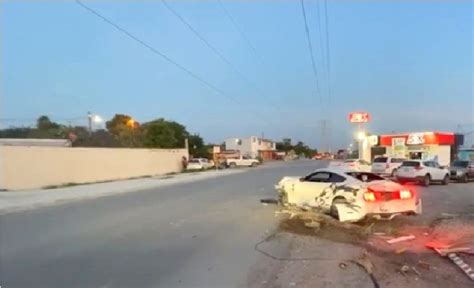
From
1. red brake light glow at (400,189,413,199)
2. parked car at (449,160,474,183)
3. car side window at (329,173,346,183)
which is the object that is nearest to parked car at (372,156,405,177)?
parked car at (449,160,474,183)

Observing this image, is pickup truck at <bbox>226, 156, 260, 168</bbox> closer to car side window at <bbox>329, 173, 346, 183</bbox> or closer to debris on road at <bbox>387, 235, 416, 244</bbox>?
car side window at <bbox>329, 173, 346, 183</bbox>

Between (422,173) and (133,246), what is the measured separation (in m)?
24.7

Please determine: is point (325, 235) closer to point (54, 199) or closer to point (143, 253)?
point (143, 253)

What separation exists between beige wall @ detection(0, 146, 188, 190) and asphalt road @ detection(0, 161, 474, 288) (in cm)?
1361

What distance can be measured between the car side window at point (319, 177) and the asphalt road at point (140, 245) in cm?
166

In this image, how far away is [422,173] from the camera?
31.7 m

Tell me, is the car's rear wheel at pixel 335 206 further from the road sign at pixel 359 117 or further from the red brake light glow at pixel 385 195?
the road sign at pixel 359 117

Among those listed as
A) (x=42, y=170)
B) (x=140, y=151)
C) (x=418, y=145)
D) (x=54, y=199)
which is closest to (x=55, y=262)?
(x=54, y=199)

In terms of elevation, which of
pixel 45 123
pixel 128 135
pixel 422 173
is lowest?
pixel 422 173

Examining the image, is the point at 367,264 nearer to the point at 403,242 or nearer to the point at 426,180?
the point at 403,242

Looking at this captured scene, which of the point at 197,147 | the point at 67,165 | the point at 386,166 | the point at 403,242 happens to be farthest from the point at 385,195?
the point at 197,147

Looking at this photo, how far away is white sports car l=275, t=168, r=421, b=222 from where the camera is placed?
13297 millimetres

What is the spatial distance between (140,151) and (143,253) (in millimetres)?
43586

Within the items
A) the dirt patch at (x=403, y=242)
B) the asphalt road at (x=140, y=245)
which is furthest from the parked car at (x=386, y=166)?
the dirt patch at (x=403, y=242)
